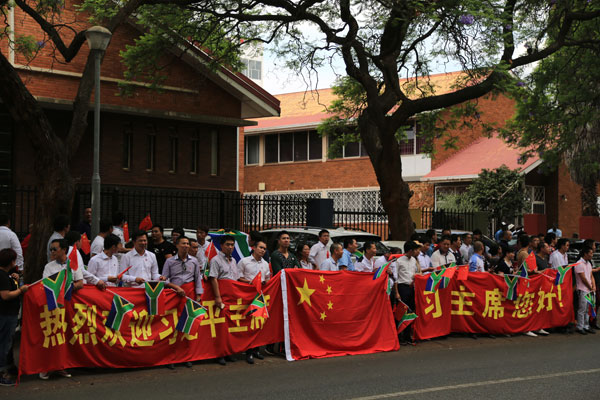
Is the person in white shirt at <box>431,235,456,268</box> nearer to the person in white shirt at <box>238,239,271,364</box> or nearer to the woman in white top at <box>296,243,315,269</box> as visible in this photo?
the woman in white top at <box>296,243,315,269</box>

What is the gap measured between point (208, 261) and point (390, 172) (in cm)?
864

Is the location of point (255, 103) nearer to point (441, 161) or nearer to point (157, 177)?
point (157, 177)

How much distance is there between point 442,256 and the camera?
1480 centimetres

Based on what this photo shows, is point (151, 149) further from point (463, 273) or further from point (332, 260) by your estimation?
point (463, 273)

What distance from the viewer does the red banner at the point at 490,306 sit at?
13949 millimetres

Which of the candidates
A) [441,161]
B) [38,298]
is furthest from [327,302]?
[441,161]

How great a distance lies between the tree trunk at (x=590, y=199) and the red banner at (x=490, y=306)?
641 inches

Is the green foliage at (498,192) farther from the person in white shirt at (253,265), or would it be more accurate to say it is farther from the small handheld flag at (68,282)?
the small handheld flag at (68,282)

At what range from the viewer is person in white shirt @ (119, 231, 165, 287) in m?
10.8

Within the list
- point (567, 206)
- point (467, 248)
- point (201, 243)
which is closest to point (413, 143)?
point (567, 206)

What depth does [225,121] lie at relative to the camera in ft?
86.0

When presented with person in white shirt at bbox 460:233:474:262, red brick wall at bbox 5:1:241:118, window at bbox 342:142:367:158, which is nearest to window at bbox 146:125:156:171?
red brick wall at bbox 5:1:241:118

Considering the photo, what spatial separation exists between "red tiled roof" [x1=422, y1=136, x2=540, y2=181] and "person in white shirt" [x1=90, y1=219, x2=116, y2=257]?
23371 millimetres

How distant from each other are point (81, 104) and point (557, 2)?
38.9 feet
